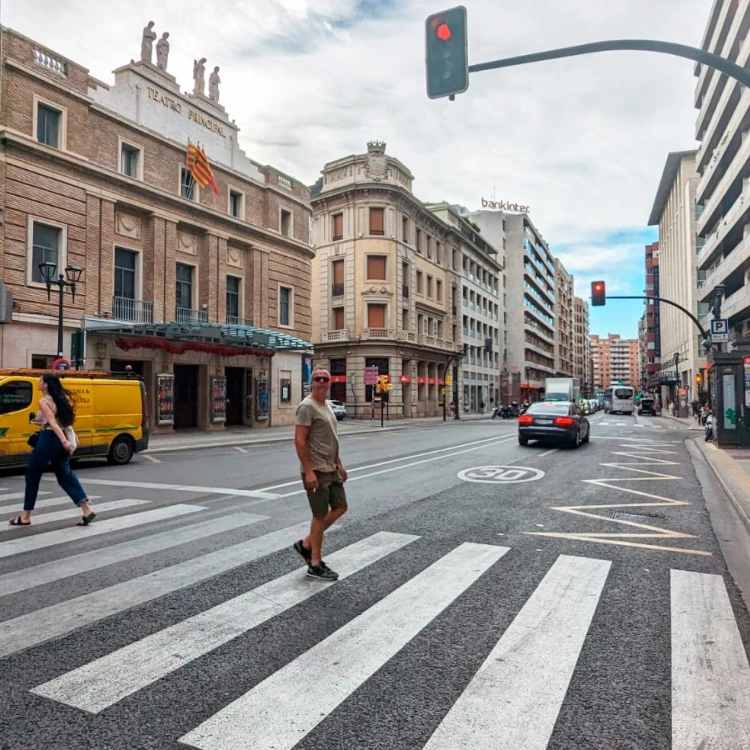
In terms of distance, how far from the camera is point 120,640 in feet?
11.8

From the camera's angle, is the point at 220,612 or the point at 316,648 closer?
the point at 316,648

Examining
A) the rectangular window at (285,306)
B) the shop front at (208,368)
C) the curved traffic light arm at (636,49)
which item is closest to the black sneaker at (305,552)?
the curved traffic light arm at (636,49)

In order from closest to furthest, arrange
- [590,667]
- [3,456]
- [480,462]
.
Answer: [590,667] → [3,456] → [480,462]

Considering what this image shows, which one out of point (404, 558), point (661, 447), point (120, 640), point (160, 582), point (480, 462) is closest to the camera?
point (120, 640)

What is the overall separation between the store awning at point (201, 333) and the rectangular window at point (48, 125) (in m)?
6.41

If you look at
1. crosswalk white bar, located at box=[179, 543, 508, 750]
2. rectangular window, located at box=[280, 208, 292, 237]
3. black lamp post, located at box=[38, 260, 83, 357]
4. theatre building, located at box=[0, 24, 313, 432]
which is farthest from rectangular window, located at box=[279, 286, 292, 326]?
crosswalk white bar, located at box=[179, 543, 508, 750]

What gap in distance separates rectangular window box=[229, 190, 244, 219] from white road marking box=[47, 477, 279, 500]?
21.0 m

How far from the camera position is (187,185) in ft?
86.5

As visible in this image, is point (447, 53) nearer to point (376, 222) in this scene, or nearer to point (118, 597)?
point (118, 597)

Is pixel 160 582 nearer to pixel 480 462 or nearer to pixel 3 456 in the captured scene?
pixel 3 456

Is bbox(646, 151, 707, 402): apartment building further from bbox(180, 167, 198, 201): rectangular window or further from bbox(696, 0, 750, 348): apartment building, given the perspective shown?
bbox(180, 167, 198, 201): rectangular window

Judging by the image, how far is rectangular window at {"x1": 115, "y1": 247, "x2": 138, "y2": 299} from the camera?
23.3 m

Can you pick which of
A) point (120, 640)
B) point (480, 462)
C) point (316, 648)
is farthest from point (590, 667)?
point (480, 462)

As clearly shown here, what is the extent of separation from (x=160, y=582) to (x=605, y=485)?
7812mm
